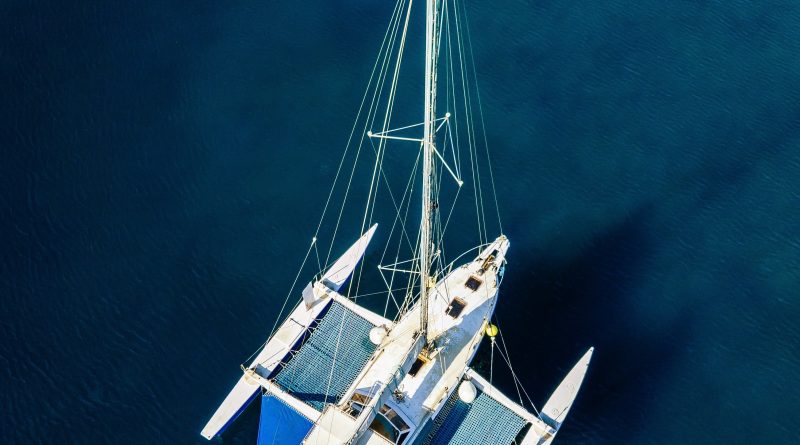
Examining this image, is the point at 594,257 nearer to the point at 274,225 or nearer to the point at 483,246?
the point at 483,246

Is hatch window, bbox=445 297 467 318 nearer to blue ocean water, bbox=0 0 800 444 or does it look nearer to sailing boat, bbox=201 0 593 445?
sailing boat, bbox=201 0 593 445

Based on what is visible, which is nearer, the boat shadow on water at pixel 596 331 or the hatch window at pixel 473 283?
the hatch window at pixel 473 283

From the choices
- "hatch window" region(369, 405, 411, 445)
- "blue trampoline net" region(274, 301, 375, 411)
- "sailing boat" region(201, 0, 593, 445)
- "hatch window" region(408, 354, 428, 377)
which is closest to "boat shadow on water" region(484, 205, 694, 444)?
"sailing boat" region(201, 0, 593, 445)

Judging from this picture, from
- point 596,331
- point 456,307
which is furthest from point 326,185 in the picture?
point 596,331

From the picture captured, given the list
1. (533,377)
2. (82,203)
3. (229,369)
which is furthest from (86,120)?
(533,377)

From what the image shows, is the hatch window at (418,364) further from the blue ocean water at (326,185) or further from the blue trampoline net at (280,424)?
the blue ocean water at (326,185)

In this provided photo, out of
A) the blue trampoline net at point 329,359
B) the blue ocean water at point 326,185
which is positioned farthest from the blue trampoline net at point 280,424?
the blue ocean water at point 326,185
